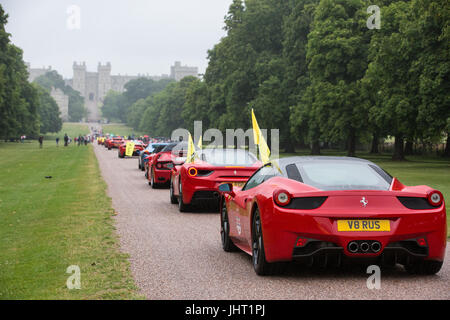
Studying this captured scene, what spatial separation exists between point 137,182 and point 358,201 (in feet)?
59.2

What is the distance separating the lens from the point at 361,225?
6.74m

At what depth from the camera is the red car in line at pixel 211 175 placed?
1395 centimetres

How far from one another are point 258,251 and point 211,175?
22.0 ft

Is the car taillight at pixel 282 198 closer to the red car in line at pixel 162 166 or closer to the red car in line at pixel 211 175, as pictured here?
the red car in line at pixel 211 175

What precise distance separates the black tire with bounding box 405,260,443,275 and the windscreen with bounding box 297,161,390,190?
87cm

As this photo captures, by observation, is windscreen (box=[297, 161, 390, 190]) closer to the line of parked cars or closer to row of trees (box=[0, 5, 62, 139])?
the line of parked cars

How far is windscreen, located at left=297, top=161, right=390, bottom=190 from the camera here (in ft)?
23.4

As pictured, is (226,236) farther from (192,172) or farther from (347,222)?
(192,172)

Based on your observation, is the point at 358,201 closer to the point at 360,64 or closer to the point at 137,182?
the point at 137,182

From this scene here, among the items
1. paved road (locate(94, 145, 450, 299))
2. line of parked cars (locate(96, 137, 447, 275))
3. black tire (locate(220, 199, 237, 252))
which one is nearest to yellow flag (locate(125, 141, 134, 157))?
paved road (locate(94, 145, 450, 299))

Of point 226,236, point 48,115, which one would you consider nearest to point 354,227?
point 226,236

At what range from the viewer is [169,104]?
434ft

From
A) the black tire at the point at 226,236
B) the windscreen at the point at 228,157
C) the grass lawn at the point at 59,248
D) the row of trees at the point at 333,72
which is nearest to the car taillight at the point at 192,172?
the windscreen at the point at 228,157
